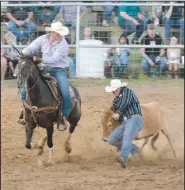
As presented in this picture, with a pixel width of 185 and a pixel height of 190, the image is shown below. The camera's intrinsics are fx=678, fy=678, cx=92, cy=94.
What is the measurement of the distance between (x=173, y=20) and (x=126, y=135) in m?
6.27

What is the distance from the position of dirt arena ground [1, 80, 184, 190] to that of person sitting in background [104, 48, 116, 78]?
367mm

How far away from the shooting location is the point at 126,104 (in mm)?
9414

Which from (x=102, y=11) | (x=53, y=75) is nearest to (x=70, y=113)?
(x=53, y=75)

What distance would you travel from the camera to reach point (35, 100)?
31.9 feet

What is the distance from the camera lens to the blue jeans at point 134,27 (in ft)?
49.3

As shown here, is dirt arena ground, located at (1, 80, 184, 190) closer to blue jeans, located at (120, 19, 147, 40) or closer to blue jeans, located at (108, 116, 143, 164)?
blue jeans, located at (108, 116, 143, 164)

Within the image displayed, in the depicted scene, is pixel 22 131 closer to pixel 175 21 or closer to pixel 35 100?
pixel 35 100

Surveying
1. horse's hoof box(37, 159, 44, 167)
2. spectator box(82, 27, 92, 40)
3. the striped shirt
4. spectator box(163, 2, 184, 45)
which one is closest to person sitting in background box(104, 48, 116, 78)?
spectator box(82, 27, 92, 40)

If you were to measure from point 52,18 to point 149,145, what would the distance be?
4.86 metres

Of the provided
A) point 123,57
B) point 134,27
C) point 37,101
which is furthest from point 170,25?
point 37,101

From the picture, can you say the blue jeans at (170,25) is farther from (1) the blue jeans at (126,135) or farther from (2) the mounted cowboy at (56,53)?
(1) the blue jeans at (126,135)

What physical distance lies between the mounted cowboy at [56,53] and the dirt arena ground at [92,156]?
88cm

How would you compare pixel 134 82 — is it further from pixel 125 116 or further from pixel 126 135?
pixel 126 135

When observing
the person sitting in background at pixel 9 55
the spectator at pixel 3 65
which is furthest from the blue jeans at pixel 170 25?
the spectator at pixel 3 65
